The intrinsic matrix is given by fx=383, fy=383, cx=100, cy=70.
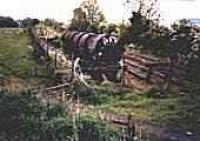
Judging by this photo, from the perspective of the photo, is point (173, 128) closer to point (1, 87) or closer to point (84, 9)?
point (84, 9)

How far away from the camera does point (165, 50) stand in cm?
240

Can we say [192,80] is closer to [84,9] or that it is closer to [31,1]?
[84,9]

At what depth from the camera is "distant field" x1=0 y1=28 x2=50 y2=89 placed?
2410mm

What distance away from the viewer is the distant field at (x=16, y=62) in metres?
2.41

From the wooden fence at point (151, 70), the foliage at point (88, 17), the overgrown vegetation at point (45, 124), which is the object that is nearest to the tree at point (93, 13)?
the foliage at point (88, 17)

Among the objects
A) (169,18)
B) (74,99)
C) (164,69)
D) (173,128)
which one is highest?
(169,18)

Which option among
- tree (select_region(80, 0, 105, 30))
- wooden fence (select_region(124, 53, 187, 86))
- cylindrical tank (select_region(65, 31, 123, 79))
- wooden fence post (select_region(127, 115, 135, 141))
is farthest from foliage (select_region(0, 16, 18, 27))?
wooden fence post (select_region(127, 115, 135, 141))

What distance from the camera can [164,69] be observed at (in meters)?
2.42

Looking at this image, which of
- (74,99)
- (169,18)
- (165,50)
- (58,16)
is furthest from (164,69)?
(58,16)

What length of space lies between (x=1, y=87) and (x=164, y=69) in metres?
1.04

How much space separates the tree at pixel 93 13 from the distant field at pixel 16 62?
1.35 ft

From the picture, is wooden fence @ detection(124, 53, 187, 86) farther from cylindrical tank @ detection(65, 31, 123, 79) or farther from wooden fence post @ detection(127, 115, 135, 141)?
wooden fence post @ detection(127, 115, 135, 141)

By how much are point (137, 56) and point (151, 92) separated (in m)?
0.24

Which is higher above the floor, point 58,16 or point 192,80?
point 58,16
